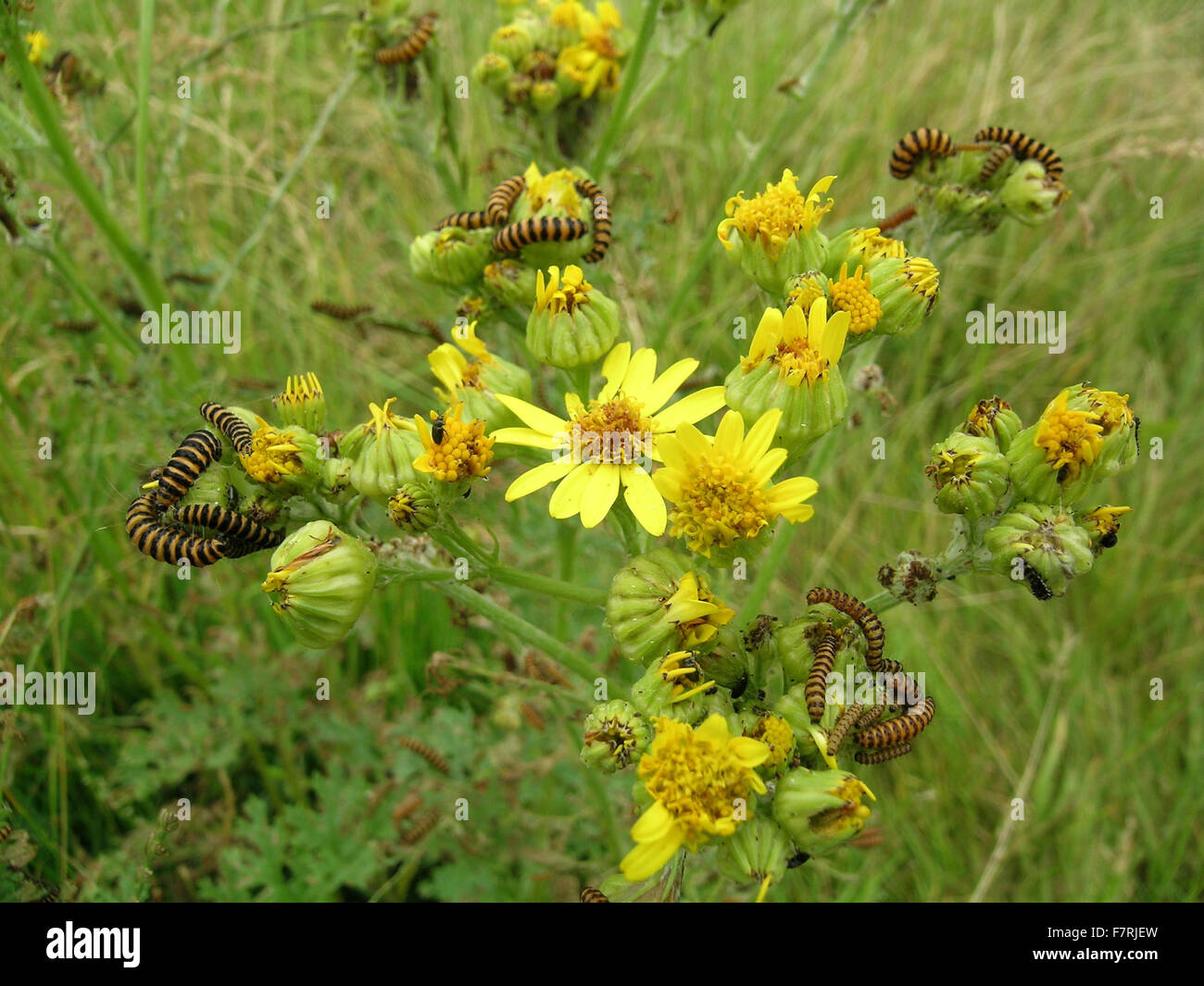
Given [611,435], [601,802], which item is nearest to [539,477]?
[611,435]

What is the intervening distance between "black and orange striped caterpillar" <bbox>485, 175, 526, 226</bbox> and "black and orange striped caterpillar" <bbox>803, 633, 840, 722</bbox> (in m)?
2.10

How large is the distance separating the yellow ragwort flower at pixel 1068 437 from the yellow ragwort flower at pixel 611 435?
1077 mm

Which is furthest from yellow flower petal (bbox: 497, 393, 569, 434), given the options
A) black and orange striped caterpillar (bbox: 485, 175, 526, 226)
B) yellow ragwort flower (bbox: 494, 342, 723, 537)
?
black and orange striped caterpillar (bbox: 485, 175, 526, 226)

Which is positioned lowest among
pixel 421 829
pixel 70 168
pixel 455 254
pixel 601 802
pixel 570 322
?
pixel 421 829

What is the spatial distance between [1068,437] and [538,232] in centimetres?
201

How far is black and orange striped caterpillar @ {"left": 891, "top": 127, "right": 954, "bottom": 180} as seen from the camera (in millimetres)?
3881

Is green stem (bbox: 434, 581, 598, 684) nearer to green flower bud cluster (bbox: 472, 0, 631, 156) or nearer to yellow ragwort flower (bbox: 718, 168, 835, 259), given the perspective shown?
yellow ragwort flower (bbox: 718, 168, 835, 259)

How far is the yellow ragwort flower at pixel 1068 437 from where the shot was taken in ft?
9.82

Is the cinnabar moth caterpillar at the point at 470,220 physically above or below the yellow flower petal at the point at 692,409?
above

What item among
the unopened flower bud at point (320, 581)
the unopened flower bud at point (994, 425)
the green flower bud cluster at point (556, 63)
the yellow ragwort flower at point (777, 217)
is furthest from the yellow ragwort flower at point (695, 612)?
the green flower bud cluster at point (556, 63)

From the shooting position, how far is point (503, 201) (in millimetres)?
3684

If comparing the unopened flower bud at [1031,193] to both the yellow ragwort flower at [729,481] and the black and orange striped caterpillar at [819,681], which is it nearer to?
the yellow ragwort flower at [729,481]

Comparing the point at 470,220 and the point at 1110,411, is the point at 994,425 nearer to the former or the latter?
the point at 1110,411
